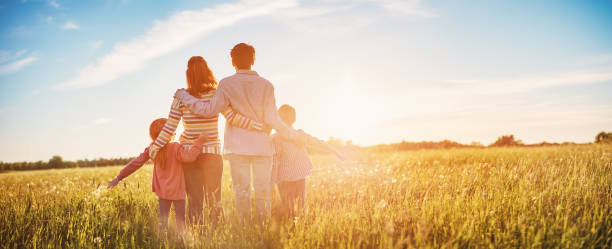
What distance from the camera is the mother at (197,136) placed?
4234 mm

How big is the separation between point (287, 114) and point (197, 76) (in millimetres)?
1530

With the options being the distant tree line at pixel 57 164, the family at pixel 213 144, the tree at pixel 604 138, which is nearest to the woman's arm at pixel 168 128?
the family at pixel 213 144

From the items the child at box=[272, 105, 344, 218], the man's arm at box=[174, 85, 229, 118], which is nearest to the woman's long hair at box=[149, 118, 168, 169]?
the man's arm at box=[174, 85, 229, 118]

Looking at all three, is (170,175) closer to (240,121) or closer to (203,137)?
(203,137)

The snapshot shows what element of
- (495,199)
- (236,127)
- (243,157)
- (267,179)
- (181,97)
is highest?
(181,97)

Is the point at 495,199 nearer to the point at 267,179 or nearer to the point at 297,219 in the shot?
the point at 297,219

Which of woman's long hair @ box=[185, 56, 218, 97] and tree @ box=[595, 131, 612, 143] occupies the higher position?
woman's long hair @ box=[185, 56, 218, 97]

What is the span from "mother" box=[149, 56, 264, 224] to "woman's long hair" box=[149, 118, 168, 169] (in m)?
0.08

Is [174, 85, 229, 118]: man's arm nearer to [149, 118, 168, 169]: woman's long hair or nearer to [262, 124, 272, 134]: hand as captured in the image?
[262, 124, 272, 134]: hand

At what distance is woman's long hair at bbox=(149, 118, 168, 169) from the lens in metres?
4.34

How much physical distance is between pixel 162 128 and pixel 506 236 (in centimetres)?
410

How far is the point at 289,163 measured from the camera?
5223mm

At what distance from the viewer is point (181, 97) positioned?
13.7 feet

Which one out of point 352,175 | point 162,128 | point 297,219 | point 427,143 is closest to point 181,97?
point 162,128
